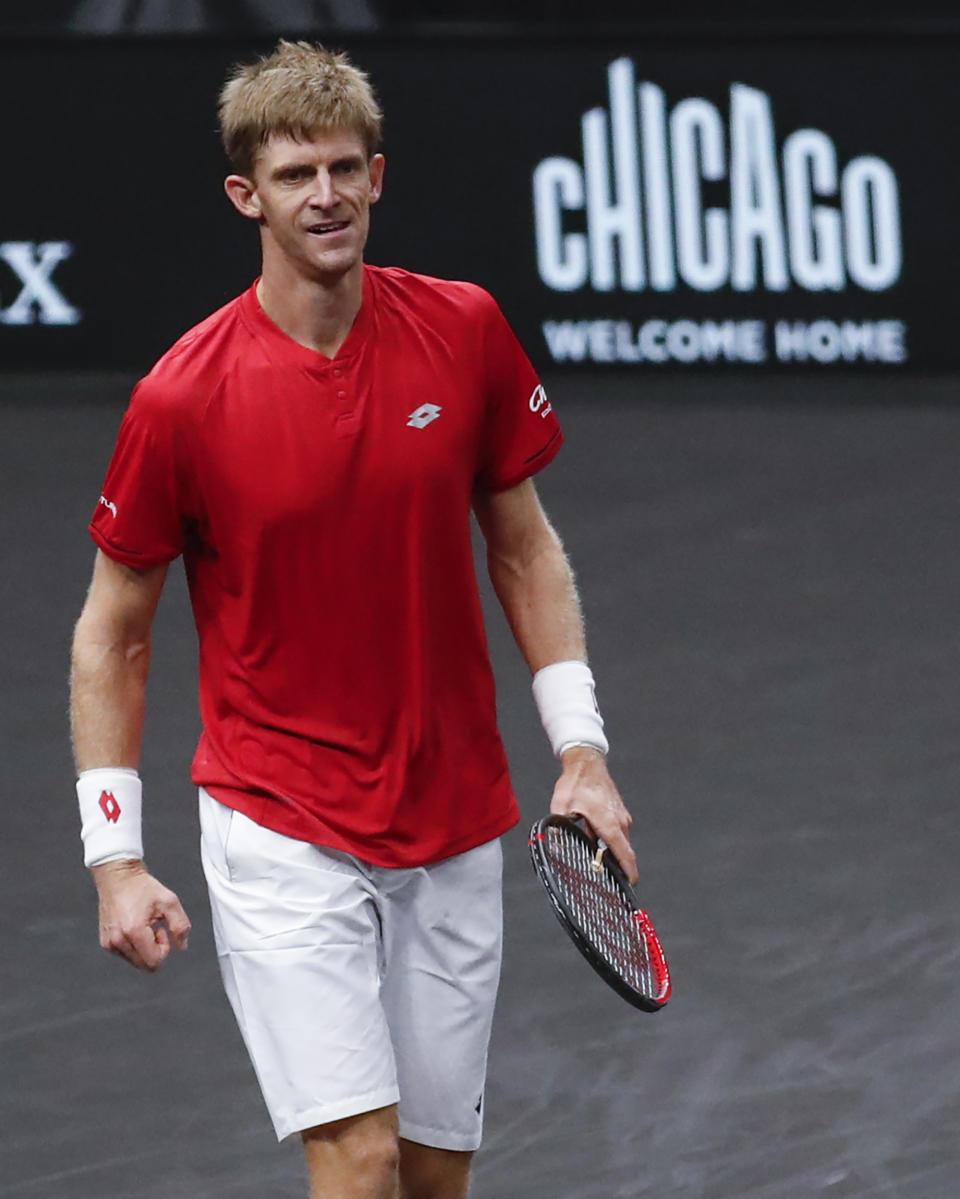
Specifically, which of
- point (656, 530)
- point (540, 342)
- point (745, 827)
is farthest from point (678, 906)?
point (540, 342)

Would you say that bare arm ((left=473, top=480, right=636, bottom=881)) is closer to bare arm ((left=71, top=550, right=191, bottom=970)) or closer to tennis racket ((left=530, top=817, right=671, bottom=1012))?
tennis racket ((left=530, top=817, right=671, bottom=1012))

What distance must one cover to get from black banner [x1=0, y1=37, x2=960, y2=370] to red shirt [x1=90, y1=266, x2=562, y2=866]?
294 inches

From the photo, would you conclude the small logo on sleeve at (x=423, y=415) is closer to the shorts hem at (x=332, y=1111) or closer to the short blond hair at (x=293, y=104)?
the short blond hair at (x=293, y=104)

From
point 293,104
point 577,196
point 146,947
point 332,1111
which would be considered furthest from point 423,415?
point 577,196

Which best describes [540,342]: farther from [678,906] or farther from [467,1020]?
[467,1020]

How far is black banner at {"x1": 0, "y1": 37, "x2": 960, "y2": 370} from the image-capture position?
11.3 meters

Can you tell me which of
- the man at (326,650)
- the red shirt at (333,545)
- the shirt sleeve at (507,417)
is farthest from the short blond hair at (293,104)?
the shirt sleeve at (507,417)

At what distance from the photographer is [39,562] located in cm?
919

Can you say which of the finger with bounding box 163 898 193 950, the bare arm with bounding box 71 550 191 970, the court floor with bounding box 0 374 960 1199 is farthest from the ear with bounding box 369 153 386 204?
the court floor with bounding box 0 374 960 1199

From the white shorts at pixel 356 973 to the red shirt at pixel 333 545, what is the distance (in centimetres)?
5

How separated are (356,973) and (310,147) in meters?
1.29

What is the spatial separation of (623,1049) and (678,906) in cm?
76

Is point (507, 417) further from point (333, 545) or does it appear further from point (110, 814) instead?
point (110, 814)

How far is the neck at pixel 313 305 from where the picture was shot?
386 centimetres
